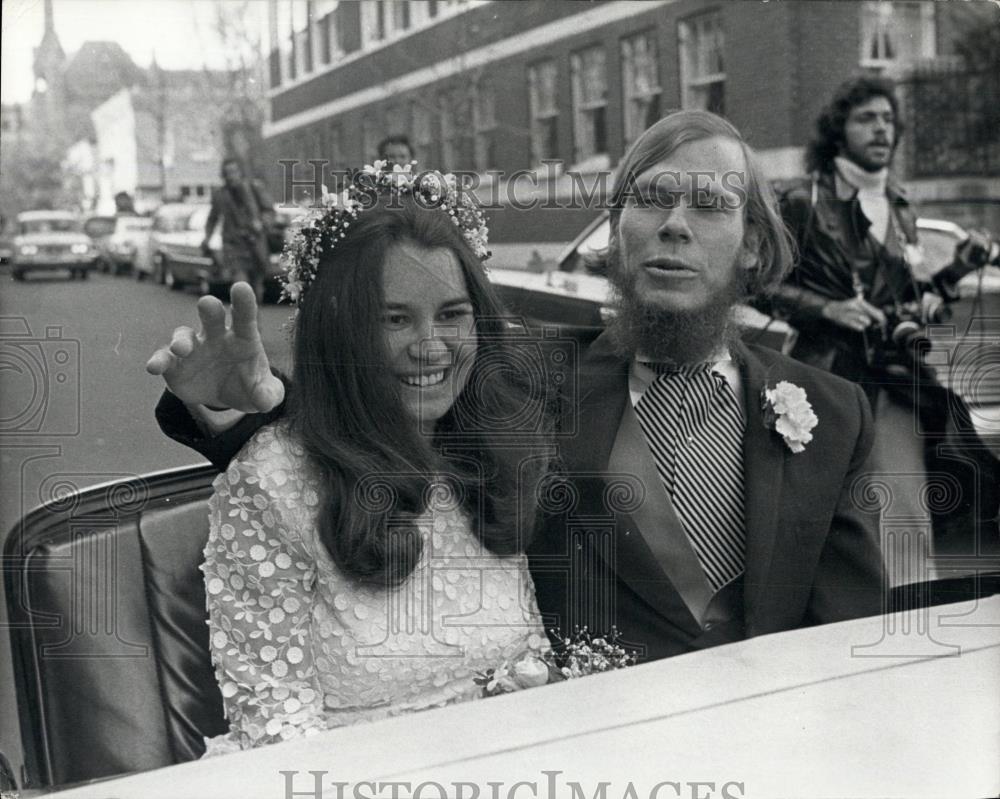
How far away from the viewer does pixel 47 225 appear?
2.49 meters

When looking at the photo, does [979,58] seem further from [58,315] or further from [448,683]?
[58,315]

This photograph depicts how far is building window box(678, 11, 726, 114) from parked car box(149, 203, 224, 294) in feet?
3.44

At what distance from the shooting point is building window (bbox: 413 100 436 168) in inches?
105

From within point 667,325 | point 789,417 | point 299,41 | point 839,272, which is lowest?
point 789,417

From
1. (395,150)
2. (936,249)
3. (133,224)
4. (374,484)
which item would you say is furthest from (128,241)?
(936,249)

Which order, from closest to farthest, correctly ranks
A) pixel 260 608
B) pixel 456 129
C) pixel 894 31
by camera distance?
pixel 260 608
pixel 456 129
pixel 894 31

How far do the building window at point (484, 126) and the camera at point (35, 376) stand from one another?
0.89m

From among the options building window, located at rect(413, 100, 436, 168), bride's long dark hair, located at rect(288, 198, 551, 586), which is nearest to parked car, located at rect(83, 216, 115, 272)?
bride's long dark hair, located at rect(288, 198, 551, 586)

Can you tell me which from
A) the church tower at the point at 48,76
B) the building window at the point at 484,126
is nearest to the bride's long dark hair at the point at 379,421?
the building window at the point at 484,126

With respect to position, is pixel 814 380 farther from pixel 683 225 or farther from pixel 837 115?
pixel 837 115

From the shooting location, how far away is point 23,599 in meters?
2.49

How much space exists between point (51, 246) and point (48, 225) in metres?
0.04

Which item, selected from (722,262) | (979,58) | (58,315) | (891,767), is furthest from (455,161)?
(891,767)

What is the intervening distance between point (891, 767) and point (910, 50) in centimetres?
157
